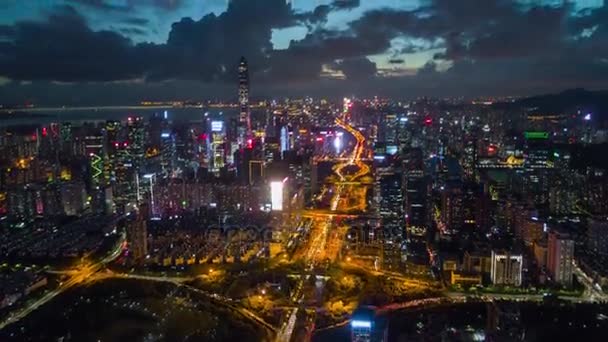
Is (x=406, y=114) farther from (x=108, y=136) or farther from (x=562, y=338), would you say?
(x=562, y=338)

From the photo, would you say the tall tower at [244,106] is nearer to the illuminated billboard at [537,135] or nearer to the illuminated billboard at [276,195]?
the illuminated billboard at [276,195]

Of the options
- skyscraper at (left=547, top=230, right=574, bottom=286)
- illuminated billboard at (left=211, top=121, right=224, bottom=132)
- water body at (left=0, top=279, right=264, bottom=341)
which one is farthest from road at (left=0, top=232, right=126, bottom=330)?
illuminated billboard at (left=211, top=121, right=224, bottom=132)

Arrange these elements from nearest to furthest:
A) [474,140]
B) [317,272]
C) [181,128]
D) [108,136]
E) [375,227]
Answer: [317,272] → [375,227] → [108,136] → [474,140] → [181,128]

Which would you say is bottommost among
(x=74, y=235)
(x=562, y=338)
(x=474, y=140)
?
(x=562, y=338)

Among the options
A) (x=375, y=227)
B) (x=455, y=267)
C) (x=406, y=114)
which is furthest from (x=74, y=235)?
(x=406, y=114)

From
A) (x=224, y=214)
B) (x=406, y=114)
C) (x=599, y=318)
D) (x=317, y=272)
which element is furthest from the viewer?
(x=406, y=114)

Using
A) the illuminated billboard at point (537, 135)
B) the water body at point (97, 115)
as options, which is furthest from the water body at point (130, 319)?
the illuminated billboard at point (537, 135)

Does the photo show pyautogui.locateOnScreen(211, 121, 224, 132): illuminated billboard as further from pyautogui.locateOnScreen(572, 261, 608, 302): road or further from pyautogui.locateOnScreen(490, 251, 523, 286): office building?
pyautogui.locateOnScreen(572, 261, 608, 302): road
